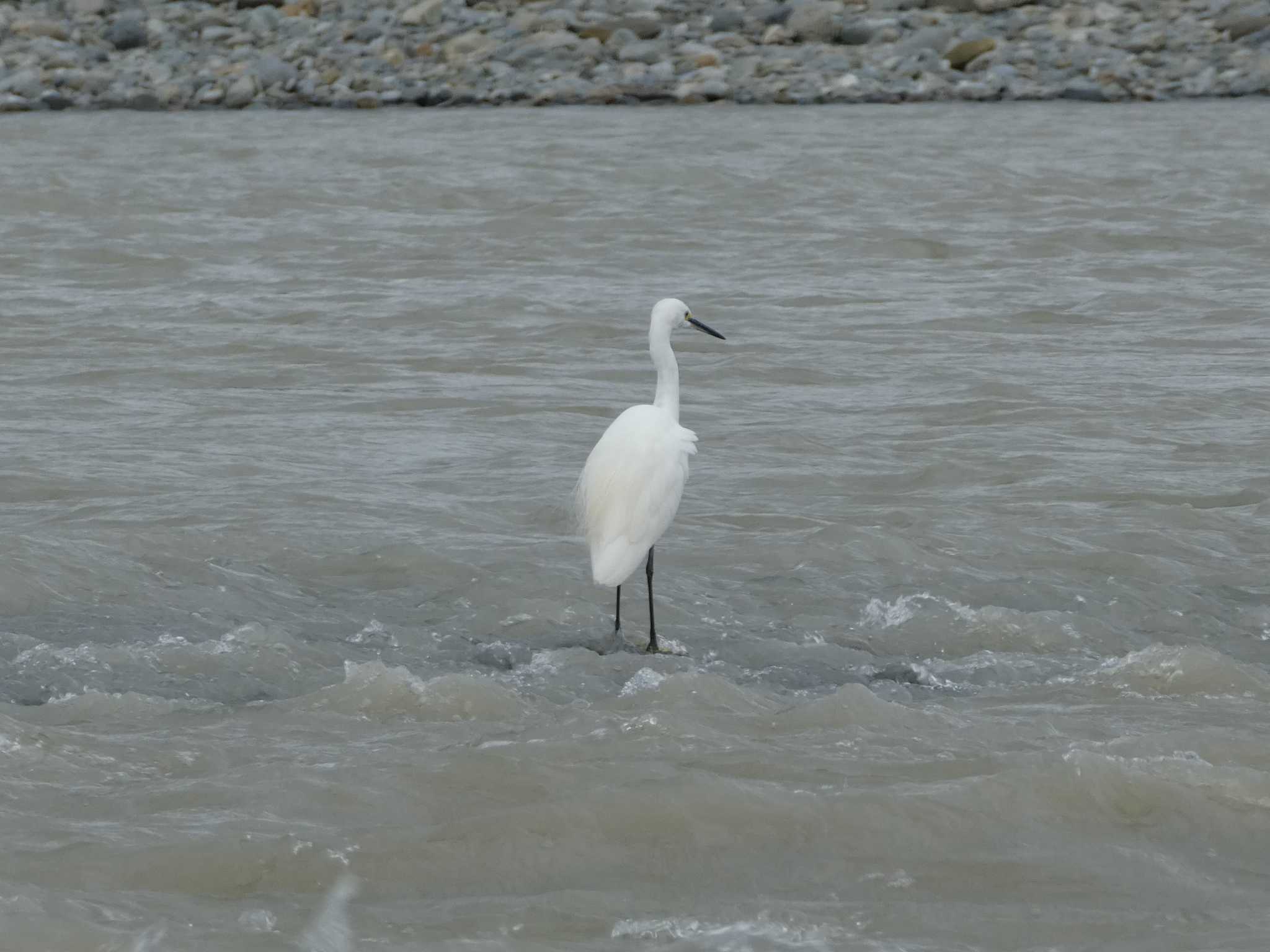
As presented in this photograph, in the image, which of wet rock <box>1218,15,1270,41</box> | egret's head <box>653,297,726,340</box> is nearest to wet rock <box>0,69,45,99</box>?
wet rock <box>1218,15,1270,41</box>

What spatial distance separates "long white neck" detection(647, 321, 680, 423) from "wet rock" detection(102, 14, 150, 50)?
22.7 meters

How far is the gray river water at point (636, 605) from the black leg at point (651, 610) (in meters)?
0.08

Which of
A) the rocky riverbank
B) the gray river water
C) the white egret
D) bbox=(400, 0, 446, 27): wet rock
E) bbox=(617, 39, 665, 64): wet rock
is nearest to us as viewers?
the gray river water

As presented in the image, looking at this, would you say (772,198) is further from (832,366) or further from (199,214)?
(832,366)

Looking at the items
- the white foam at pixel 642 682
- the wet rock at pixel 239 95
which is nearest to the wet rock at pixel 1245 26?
the wet rock at pixel 239 95

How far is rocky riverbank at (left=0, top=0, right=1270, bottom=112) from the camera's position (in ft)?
80.3

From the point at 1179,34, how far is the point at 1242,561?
21.2 metres

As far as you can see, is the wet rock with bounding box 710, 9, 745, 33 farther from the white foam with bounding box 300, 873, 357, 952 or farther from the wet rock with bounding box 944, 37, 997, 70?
the white foam with bounding box 300, 873, 357, 952

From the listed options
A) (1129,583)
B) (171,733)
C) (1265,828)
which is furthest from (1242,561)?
(171,733)

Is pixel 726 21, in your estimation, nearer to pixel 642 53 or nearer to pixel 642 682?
pixel 642 53

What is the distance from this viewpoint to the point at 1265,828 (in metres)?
4.13

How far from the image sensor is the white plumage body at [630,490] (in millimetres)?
5727

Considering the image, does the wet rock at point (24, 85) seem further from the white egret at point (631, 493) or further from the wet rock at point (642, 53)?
the white egret at point (631, 493)

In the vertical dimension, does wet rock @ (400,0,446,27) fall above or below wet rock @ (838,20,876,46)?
above
